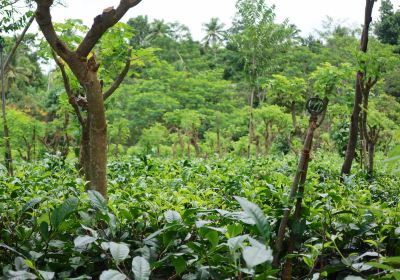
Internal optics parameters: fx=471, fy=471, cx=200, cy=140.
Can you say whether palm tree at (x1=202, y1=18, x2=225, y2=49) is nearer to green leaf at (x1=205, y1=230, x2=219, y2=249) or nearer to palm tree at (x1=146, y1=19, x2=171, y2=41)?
palm tree at (x1=146, y1=19, x2=171, y2=41)

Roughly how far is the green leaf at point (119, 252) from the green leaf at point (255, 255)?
379 millimetres

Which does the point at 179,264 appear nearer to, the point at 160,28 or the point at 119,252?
the point at 119,252

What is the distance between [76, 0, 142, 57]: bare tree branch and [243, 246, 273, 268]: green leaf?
4.73 ft

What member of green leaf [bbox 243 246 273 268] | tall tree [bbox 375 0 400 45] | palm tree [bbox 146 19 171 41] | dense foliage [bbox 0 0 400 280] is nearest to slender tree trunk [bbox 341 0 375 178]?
dense foliage [bbox 0 0 400 280]

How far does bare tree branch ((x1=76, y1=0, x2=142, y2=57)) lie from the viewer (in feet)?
7.32

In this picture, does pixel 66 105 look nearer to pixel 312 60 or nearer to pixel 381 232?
pixel 381 232

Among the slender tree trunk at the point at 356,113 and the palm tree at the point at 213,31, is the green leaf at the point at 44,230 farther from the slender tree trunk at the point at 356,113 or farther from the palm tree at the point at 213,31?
the palm tree at the point at 213,31

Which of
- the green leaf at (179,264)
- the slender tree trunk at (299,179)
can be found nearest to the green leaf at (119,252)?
the green leaf at (179,264)

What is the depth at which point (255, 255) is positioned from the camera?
119cm

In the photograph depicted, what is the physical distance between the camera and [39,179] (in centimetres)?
327

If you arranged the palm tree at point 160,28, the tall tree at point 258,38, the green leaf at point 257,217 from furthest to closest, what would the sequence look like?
the palm tree at point 160,28
the tall tree at point 258,38
the green leaf at point 257,217

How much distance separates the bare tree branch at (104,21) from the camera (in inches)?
87.9

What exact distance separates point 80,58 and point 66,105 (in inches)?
186

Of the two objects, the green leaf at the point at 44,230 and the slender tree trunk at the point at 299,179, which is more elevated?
the slender tree trunk at the point at 299,179
